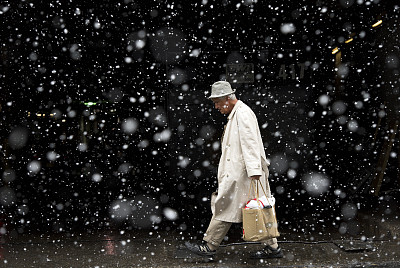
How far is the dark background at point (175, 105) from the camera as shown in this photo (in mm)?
6281

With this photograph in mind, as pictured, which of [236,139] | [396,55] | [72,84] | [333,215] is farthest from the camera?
[72,84]

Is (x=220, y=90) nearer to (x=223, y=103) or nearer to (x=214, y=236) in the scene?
(x=223, y=103)

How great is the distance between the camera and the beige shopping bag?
4.18 m

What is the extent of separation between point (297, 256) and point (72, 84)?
5824 mm

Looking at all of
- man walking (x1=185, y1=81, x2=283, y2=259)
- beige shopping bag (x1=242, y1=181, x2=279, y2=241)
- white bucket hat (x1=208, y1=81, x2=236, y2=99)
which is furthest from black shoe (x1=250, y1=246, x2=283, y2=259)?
white bucket hat (x1=208, y1=81, x2=236, y2=99)

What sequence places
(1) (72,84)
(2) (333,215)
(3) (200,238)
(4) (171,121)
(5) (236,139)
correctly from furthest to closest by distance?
Result: (1) (72,84), (2) (333,215), (4) (171,121), (3) (200,238), (5) (236,139)

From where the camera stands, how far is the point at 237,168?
448 centimetres

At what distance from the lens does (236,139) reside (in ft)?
14.9

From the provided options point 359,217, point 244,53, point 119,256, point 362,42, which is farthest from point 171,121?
point 362,42

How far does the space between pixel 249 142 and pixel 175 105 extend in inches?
84.2

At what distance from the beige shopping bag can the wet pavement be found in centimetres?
41

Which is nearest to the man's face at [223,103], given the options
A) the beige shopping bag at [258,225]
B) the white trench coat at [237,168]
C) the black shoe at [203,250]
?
the white trench coat at [237,168]

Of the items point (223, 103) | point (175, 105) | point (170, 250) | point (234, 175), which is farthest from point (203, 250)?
point (175, 105)

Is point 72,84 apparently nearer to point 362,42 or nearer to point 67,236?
point 67,236
